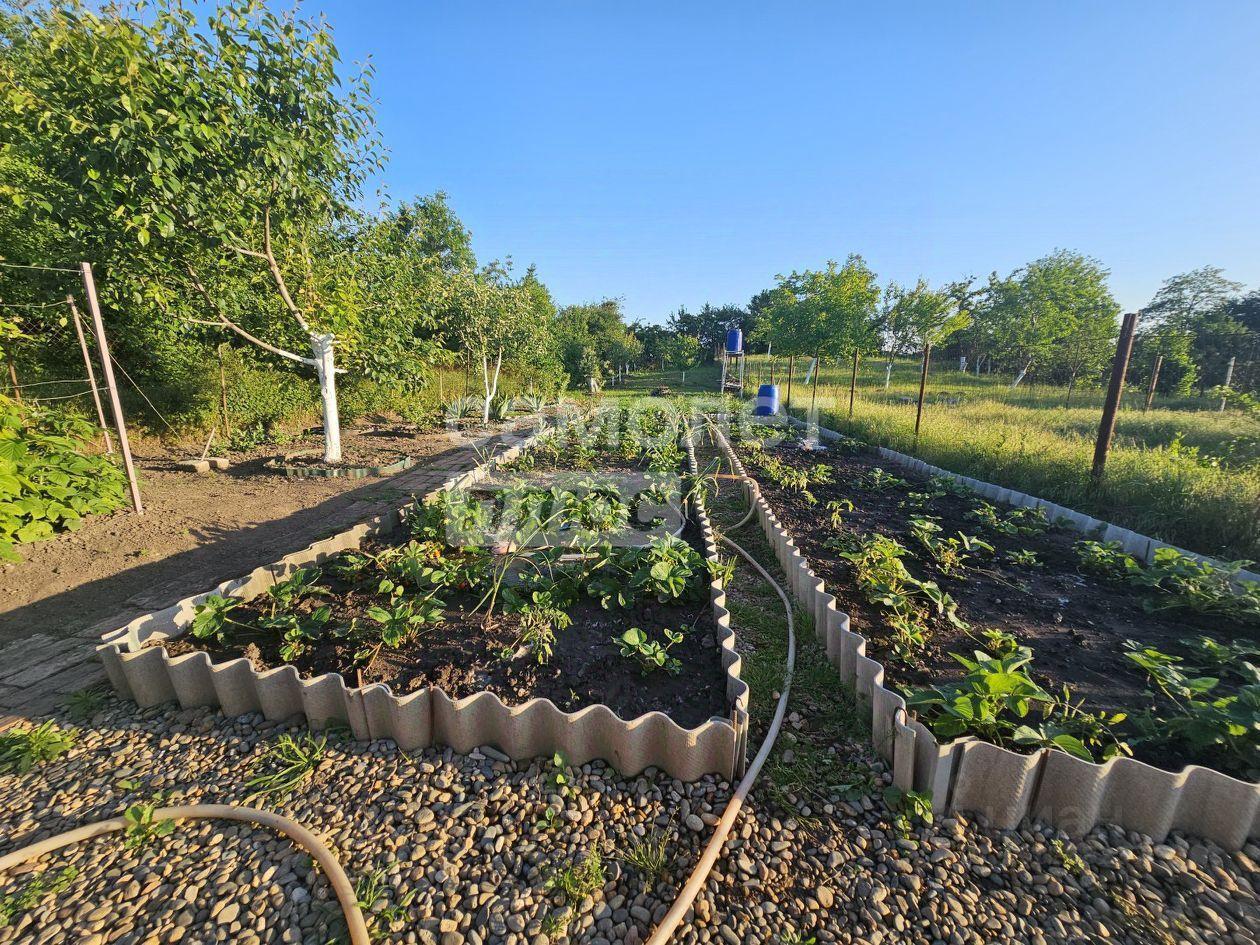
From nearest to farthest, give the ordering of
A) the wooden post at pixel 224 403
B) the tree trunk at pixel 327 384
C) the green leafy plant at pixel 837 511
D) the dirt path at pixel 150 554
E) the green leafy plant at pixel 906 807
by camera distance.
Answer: the green leafy plant at pixel 906 807 → the dirt path at pixel 150 554 → the green leafy plant at pixel 837 511 → the tree trunk at pixel 327 384 → the wooden post at pixel 224 403

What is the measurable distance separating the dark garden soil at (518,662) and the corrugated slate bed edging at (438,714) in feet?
0.48

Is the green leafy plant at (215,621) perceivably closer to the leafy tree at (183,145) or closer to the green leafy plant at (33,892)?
the green leafy plant at (33,892)

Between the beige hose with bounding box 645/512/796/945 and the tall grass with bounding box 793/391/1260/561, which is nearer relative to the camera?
the beige hose with bounding box 645/512/796/945

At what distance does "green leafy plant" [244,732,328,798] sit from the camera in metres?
1.90

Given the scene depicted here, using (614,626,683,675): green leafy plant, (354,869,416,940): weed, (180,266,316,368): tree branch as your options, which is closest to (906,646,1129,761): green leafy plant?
(614,626,683,675): green leafy plant

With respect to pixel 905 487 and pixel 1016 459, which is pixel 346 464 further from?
pixel 1016 459

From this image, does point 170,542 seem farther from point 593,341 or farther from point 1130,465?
point 593,341

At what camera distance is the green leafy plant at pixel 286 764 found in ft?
6.24

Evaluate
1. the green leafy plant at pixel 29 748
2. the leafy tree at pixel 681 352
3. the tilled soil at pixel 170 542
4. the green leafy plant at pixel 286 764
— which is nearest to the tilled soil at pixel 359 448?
the tilled soil at pixel 170 542

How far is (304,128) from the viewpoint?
5.52 m

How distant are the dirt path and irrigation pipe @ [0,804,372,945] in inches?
45.4

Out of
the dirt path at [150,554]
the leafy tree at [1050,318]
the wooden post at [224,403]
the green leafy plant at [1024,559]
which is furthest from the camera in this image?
the leafy tree at [1050,318]

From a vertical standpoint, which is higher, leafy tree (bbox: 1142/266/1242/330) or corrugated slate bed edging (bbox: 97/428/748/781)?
leafy tree (bbox: 1142/266/1242/330)

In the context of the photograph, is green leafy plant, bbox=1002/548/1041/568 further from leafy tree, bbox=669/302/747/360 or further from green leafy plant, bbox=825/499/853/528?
leafy tree, bbox=669/302/747/360
